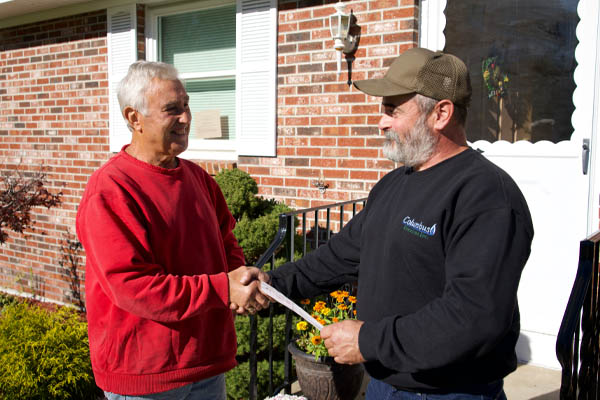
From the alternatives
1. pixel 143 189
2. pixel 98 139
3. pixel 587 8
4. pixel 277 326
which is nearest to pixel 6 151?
pixel 98 139

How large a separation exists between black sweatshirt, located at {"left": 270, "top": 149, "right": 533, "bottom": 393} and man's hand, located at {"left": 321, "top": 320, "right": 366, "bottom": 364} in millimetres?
45

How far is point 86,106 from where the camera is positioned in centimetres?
619

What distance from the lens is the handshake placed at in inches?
77.1

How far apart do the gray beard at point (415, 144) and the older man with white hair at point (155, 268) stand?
0.76 metres

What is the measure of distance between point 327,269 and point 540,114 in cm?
251

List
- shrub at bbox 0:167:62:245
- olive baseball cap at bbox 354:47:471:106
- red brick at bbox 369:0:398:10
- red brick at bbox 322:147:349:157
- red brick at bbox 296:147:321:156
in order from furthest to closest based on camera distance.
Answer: shrub at bbox 0:167:62:245 → red brick at bbox 296:147:321:156 → red brick at bbox 322:147:349:157 → red brick at bbox 369:0:398:10 → olive baseball cap at bbox 354:47:471:106

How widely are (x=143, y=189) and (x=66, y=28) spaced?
5287 millimetres

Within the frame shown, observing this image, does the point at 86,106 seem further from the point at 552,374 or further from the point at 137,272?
the point at 552,374

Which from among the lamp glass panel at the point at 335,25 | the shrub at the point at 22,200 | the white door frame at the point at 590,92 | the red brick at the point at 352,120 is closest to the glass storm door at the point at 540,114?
the white door frame at the point at 590,92

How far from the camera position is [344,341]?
1.64 m

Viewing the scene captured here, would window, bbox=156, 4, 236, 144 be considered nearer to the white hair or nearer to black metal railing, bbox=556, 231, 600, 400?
the white hair

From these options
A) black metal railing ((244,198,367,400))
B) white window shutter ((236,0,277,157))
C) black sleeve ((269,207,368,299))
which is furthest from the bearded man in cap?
white window shutter ((236,0,277,157))

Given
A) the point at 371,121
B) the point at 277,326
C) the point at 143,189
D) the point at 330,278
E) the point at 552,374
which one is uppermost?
the point at 371,121

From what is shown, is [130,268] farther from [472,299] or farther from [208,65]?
[208,65]
